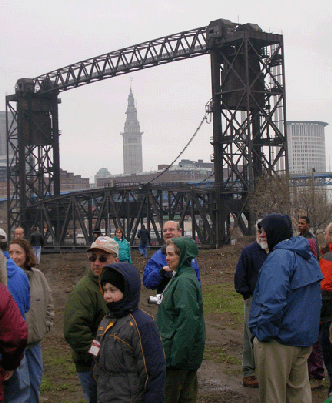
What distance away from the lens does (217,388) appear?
24.9ft

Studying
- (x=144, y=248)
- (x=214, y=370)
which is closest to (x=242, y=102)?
(x=144, y=248)

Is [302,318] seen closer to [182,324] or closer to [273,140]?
[182,324]

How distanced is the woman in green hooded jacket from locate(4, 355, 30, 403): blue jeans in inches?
49.7

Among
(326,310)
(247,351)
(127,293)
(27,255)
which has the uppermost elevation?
(27,255)

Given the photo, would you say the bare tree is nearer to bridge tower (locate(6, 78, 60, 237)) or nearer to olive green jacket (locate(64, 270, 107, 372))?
bridge tower (locate(6, 78, 60, 237))

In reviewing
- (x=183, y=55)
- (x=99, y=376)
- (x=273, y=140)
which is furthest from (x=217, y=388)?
(x=183, y=55)

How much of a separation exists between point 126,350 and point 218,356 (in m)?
5.33

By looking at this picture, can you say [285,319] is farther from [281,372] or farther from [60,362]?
[60,362]

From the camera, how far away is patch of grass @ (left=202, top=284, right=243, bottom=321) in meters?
12.7

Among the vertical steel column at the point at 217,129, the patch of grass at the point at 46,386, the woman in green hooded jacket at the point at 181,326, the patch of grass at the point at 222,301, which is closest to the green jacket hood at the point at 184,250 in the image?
the woman in green hooded jacket at the point at 181,326

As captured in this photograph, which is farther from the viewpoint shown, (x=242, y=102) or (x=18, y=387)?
(x=242, y=102)

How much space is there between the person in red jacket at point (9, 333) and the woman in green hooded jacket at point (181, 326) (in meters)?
1.48

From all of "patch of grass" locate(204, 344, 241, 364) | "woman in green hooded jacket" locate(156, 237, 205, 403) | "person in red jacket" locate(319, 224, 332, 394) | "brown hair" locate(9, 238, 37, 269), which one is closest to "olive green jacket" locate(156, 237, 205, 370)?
"woman in green hooded jacket" locate(156, 237, 205, 403)

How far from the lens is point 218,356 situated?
30.1 feet
